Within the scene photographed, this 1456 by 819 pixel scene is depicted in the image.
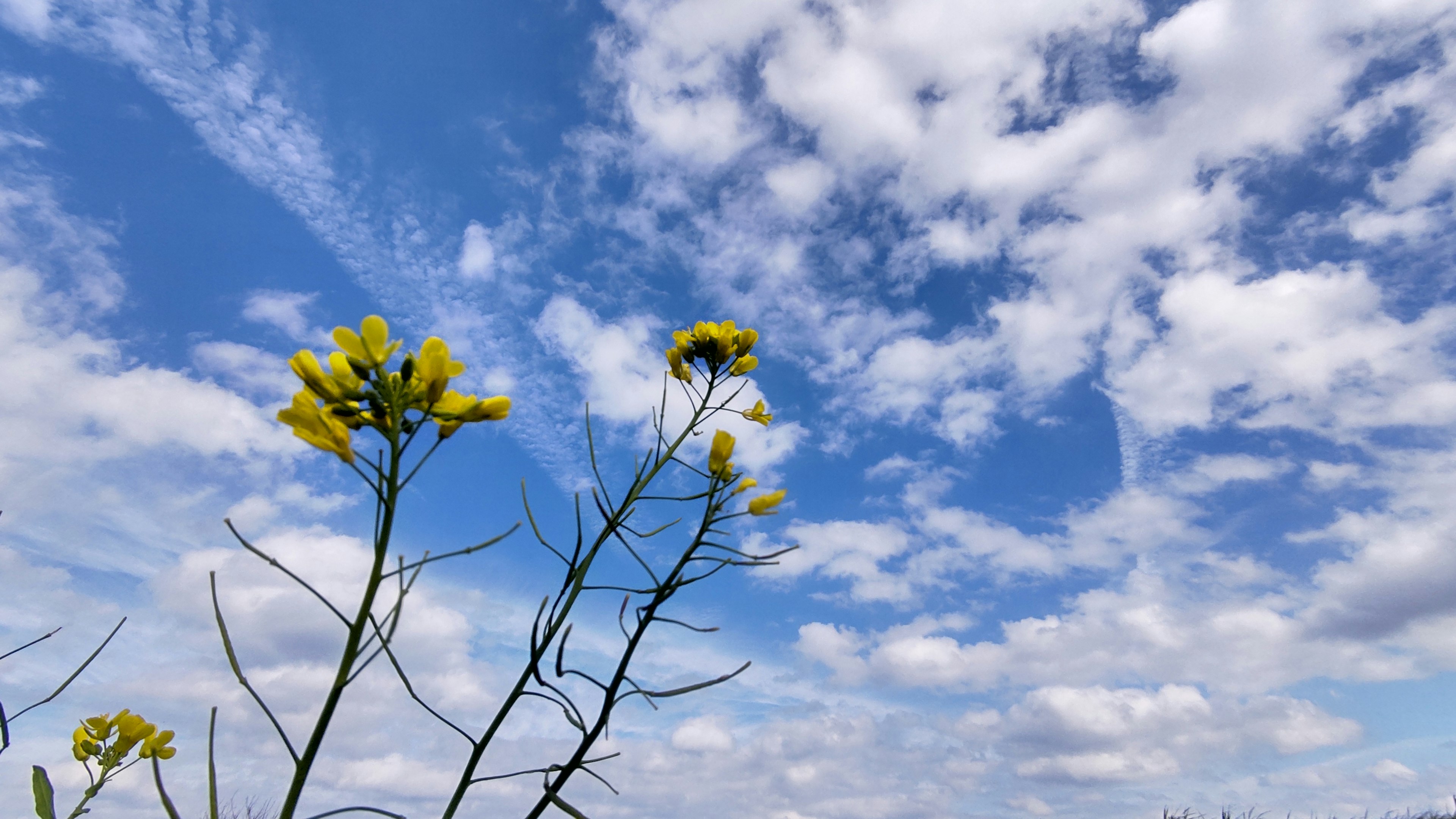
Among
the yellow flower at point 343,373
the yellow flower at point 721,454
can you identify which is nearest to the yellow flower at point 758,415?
the yellow flower at point 721,454

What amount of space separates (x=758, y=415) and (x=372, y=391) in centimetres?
151

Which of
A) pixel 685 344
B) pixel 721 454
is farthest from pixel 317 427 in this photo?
pixel 685 344

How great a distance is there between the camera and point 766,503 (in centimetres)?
169

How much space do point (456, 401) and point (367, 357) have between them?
0.18m

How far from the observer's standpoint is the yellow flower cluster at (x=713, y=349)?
2.63m

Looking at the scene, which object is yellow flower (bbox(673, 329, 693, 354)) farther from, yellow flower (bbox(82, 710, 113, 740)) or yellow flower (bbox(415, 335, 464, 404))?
yellow flower (bbox(82, 710, 113, 740))

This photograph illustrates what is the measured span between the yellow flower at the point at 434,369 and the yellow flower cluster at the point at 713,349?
4.29ft

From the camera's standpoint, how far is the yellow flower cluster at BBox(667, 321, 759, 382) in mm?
2629

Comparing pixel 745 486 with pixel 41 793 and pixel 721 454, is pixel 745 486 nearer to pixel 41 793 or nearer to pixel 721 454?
pixel 721 454

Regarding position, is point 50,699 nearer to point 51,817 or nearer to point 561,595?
point 51,817

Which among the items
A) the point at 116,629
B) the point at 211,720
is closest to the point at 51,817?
the point at 116,629

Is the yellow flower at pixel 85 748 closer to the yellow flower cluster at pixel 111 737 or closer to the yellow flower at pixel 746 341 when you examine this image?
the yellow flower cluster at pixel 111 737

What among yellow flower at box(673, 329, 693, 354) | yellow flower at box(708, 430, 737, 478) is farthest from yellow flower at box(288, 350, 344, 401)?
yellow flower at box(673, 329, 693, 354)

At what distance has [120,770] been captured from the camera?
279cm
